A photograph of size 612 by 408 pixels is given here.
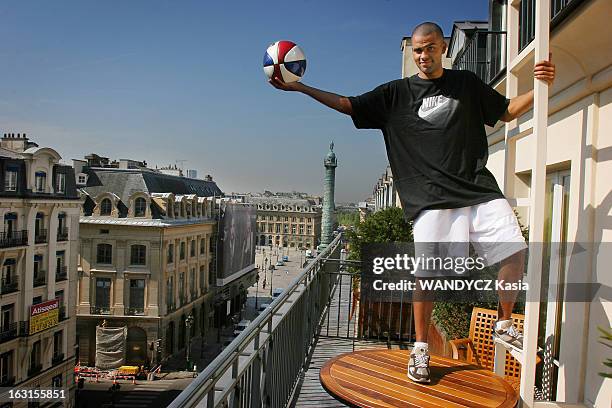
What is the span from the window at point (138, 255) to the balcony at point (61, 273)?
4.77m

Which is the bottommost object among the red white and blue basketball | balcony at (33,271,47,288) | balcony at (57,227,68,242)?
balcony at (33,271,47,288)

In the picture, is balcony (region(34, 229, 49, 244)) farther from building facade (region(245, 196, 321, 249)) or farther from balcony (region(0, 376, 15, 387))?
building facade (region(245, 196, 321, 249))

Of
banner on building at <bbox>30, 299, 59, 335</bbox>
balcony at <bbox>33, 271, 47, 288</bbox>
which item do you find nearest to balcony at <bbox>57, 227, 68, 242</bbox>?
balcony at <bbox>33, 271, 47, 288</bbox>

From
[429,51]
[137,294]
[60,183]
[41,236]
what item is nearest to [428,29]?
[429,51]

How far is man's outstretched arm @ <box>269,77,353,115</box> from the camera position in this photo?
2635 mm

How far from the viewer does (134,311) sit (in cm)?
3095

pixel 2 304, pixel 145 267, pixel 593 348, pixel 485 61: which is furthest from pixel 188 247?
pixel 593 348

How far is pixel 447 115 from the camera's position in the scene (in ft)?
8.09

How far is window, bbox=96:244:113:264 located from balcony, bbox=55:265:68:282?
155 inches

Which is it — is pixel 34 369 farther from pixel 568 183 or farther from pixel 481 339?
pixel 568 183

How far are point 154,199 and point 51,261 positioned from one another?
839cm

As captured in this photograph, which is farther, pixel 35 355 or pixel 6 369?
pixel 35 355

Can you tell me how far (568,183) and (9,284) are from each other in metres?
25.3

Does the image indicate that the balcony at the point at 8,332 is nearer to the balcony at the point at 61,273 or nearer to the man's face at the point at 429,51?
the balcony at the point at 61,273
